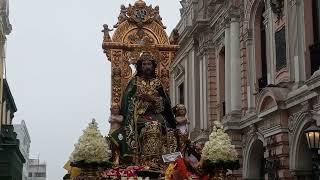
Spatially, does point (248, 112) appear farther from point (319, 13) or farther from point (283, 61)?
point (319, 13)

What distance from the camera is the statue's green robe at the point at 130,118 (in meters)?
10.0

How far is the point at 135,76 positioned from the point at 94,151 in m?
2.09

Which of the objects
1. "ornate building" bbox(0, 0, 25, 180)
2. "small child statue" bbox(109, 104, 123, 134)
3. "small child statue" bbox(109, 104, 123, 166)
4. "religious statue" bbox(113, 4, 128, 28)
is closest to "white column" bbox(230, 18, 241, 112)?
"religious statue" bbox(113, 4, 128, 28)

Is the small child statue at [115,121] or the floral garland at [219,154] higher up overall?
the small child statue at [115,121]

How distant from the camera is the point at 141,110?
10.4 metres

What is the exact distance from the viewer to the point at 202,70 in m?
30.2

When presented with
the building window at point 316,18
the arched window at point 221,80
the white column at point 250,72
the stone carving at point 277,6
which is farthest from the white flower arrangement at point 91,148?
the arched window at point 221,80

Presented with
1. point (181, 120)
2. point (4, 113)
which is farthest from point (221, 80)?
point (4, 113)

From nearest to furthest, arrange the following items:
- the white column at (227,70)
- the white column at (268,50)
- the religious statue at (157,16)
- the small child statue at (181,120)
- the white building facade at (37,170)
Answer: the small child statue at (181,120) < the religious statue at (157,16) < the white column at (268,50) < the white column at (227,70) < the white building facade at (37,170)

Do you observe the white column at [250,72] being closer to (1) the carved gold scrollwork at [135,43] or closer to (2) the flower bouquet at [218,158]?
(1) the carved gold scrollwork at [135,43]

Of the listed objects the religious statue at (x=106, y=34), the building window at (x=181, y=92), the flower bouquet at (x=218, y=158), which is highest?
the building window at (x=181, y=92)

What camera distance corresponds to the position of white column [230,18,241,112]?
25.1 metres

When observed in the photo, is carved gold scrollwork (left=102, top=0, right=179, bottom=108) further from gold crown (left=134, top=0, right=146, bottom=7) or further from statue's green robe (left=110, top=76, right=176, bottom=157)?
statue's green robe (left=110, top=76, right=176, bottom=157)

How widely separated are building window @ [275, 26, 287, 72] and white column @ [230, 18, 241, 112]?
3669 millimetres
